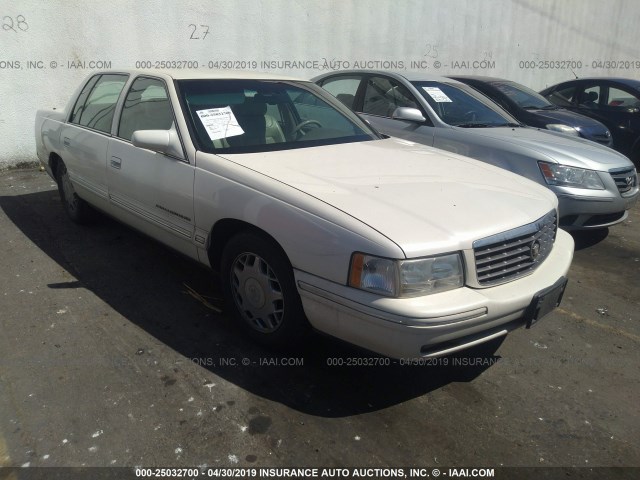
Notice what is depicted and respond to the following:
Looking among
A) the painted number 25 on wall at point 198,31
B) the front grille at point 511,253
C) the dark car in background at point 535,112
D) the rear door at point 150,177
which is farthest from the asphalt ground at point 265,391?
the painted number 25 on wall at point 198,31

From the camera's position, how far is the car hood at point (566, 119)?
24.6 ft

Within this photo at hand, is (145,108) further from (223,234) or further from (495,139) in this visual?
(495,139)

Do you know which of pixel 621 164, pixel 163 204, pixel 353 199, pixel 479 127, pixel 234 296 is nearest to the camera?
pixel 353 199

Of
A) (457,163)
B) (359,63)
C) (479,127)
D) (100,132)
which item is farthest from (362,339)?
(359,63)

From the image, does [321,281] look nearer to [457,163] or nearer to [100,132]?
[457,163]

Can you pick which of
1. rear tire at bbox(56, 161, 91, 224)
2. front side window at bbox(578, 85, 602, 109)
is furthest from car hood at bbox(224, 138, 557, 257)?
front side window at bbox(578, 85, 602, 109)

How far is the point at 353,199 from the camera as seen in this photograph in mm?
2816

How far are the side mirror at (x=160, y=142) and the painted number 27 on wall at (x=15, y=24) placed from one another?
5.22 metres

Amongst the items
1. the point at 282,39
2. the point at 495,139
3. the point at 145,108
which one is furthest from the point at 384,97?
the point at 282,39

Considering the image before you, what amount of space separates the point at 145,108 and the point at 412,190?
2.21 meters

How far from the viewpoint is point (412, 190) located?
3021 millimetres

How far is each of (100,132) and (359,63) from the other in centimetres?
678

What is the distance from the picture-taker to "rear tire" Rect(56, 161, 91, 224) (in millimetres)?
5152

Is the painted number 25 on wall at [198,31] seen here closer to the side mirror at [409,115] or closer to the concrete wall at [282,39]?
the concrete wall at [282,39]
